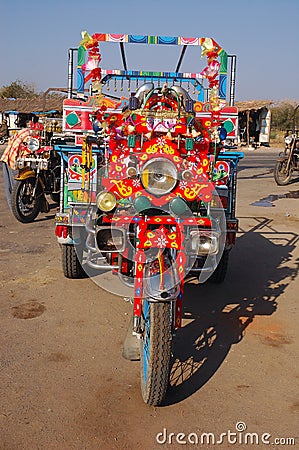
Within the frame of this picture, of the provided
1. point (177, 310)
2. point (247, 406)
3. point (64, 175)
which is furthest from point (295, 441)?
point (64, 175)

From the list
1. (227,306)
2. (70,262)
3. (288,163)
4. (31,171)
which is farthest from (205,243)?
(288,163)

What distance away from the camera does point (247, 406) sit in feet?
11.0

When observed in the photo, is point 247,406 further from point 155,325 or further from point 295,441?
point 155,325

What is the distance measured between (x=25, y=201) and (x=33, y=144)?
3.44 ft

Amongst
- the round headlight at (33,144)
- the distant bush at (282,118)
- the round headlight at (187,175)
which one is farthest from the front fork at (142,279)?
the distant bush at (282,118)

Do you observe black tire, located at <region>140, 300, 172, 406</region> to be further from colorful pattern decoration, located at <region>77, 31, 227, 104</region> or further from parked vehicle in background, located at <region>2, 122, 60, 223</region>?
parked vehicle in background, located at <region>2, 122, 60, 223</region>

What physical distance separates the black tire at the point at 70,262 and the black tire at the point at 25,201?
339 cm

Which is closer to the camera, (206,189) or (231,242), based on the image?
(206,189)

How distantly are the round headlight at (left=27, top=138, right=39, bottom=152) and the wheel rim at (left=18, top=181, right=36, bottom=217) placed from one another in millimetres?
617

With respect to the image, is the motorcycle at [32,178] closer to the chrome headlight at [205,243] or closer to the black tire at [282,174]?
the chrome headlight at [205,243]

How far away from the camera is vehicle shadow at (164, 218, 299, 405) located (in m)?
3.81

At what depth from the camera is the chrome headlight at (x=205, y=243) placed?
3.55m

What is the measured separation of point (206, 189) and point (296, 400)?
1.58 metres

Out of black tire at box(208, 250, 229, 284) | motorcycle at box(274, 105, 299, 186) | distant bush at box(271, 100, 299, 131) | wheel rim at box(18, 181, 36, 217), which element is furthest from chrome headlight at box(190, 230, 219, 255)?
distant bush at box(271, 100, 299, 131)
